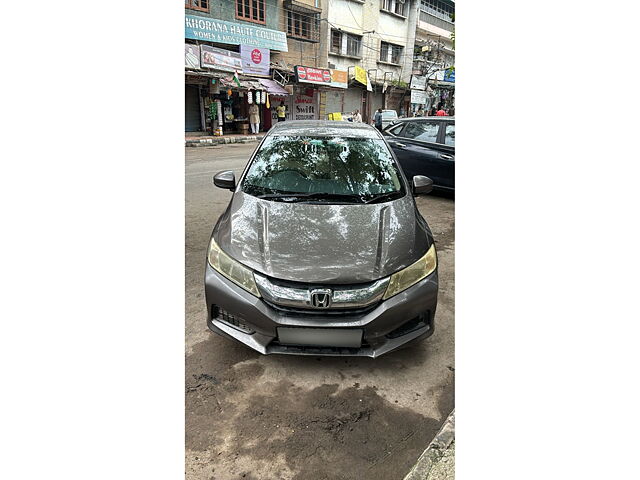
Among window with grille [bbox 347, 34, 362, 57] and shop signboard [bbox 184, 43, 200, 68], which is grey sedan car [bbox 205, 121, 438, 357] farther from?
window with grille [bbox 347, 34, 362, 57]

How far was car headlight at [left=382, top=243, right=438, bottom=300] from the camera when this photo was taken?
2.09 metres

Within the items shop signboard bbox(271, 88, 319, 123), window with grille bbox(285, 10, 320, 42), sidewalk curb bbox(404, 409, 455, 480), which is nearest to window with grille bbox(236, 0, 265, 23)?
window with grille bbox(285, 10, 320, 42)

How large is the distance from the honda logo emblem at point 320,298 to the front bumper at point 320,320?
49mm

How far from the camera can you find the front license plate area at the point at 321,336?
200cm

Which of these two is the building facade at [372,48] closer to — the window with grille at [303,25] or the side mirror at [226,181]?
the window with grille at [303,25]

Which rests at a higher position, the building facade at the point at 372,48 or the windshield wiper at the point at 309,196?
the building facade at the point at 372,48

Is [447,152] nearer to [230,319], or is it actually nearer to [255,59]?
[230,319]

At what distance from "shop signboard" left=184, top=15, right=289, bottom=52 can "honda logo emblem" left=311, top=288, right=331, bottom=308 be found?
1535 cm

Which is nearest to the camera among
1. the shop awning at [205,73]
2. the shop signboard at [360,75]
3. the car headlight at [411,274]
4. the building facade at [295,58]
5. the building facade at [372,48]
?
the car headlight at [411,274]

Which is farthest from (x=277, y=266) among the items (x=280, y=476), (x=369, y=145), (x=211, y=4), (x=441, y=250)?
(x=211, y=4)

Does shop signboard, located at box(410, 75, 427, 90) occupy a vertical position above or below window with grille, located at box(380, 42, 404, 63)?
below

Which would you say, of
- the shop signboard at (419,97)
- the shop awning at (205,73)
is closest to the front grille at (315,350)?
the shop awning at (205,73)

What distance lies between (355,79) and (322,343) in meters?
22.6

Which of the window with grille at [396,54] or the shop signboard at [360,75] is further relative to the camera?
the window with grille at [396,54]
